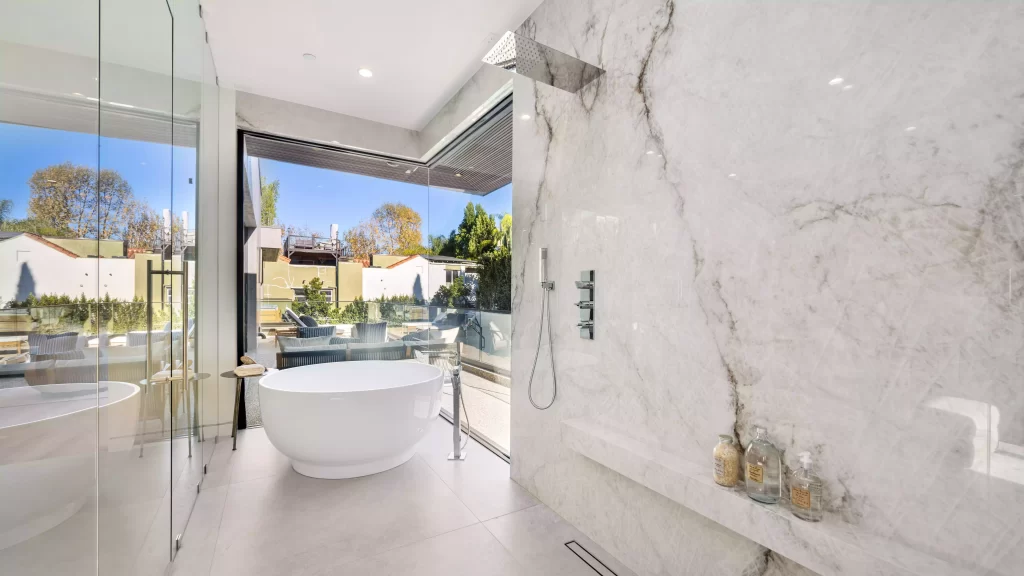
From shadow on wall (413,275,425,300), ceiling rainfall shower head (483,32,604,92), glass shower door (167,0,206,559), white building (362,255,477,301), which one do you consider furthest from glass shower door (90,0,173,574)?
shadow on wall (413,275,425,300)

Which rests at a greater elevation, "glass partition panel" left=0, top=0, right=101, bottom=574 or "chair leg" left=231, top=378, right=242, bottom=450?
"glass partition panel" left=0, top=0, right=101, bottom=574

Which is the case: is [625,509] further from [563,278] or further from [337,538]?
[337,538]

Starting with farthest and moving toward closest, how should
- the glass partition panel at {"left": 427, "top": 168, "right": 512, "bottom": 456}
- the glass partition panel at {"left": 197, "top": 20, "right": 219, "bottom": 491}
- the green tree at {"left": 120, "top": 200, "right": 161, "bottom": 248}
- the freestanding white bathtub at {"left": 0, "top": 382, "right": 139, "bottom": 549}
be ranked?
the glass partition panel at {"left": 427, "top": 168, "right": 512, "bottom": 456} → the glass partition panel at {"left": 197, "top": 20, "right": 219, "bottom": 491} → the green tree at {"left": 120, "top": 200, "right": 161, "bottom": 248} → the freestanding white bathtub at {"left": 0, "top": 382, "right": 139, "bottom": 549}

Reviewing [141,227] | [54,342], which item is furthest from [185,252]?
[54,342]

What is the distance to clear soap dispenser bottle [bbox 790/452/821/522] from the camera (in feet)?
4.05

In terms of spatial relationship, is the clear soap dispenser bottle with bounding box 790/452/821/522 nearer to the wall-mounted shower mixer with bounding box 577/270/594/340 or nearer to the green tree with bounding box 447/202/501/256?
the wall-mounted shower mixer with bounding box 577/270/594/340

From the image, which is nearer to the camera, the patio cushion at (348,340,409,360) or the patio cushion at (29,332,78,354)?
the patio cushion at (29,332,78,354)

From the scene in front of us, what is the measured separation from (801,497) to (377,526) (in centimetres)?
194

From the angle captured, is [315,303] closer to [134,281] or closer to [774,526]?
[134,281]

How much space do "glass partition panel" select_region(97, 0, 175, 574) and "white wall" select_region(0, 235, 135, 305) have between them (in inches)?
0.8

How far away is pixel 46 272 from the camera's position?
2.93ft

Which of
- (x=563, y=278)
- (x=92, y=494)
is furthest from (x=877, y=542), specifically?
(x=92, y=494)

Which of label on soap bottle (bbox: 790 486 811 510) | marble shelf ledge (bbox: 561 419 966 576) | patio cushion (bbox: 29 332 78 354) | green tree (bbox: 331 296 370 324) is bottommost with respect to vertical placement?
marble shelf ledge (bbox: 561 419 966 576)

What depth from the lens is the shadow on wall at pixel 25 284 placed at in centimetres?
82
